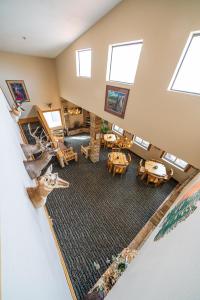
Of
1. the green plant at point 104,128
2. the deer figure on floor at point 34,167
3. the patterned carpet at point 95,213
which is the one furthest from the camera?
the green plant at point 104,128

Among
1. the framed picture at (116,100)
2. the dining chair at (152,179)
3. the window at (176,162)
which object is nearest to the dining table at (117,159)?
the dining chair at (152,179)

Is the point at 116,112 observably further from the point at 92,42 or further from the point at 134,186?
the point at 134,186

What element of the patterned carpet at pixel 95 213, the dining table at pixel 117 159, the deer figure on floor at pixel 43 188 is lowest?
the patterned carpet at pixel 95 213

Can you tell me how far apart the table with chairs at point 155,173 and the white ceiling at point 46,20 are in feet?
15.9

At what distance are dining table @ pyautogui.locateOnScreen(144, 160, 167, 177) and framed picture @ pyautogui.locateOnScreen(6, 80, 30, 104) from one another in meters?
6.36

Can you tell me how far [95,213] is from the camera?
374 cm

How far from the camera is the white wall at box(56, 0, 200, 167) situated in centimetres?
190

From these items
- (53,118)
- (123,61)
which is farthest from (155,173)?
(53,118)

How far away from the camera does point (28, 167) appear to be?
1.94 metres

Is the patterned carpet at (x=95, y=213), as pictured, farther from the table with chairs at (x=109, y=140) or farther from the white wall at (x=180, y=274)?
the white wall at (x=180, y=274)

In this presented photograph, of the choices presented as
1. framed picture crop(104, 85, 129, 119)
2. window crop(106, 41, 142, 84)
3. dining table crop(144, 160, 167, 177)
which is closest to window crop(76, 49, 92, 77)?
window crop(106, 41, 142, 84)

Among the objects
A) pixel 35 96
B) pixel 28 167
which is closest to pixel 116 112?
pixel 28 167

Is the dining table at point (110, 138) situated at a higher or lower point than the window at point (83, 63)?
lower

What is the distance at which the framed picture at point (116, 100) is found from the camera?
9.81 feet
